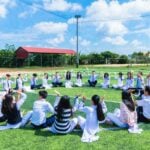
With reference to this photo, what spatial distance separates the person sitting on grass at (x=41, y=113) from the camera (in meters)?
8.65

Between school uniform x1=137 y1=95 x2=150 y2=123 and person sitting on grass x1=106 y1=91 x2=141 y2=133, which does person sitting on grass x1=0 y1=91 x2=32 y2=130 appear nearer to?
person sitting on grass x1=106 y1=91 x2=141 y2=133

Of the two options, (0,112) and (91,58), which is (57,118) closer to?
(0,112)

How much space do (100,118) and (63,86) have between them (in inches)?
549

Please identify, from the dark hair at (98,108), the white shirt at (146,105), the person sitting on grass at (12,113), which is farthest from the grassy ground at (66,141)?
the white shirt at (146,105)

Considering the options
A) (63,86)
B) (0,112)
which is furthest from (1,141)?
(63,86)

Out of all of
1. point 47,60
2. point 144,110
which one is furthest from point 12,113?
point 47,60

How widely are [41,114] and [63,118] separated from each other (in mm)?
753

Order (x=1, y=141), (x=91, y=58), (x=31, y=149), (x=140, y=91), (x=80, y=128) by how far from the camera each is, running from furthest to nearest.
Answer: (x=91, y=58) → (x=140, y=91) → (x=80, y=128) → (x=1, y=141) → (x=31, y=149)

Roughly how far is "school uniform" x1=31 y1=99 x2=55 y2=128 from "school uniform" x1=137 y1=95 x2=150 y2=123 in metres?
2.36

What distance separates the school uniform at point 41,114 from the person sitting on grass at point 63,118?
38cm

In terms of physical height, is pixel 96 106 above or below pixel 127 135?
above

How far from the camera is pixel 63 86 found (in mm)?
A: 22016

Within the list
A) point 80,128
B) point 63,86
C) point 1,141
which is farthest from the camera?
point 63,86

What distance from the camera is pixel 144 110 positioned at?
9.42 meters
